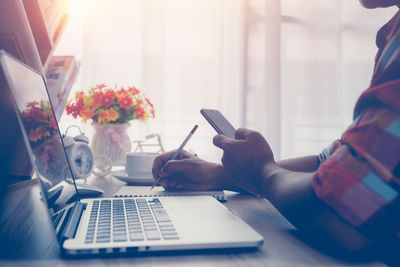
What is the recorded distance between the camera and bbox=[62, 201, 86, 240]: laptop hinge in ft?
1.28

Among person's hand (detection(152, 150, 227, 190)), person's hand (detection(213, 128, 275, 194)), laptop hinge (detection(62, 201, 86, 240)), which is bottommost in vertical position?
person's hand (detection(152, 150, 227, 190))

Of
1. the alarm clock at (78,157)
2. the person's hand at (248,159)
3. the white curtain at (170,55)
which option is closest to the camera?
the person's hand at (248,159)

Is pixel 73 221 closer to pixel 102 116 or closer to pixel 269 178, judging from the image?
pixel 269 178

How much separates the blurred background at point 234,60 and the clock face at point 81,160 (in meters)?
0.90

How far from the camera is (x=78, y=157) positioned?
95cm

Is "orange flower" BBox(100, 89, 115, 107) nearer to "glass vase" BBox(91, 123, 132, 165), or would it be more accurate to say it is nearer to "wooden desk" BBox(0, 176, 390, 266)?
"glass vase" BBox(91, 123, 132, 165)

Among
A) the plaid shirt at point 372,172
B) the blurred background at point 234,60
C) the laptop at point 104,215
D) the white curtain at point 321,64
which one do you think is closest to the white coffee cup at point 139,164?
the laptop at point 104,215

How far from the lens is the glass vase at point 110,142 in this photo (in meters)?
1.17

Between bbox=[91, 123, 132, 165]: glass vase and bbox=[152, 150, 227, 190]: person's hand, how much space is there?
381 mm

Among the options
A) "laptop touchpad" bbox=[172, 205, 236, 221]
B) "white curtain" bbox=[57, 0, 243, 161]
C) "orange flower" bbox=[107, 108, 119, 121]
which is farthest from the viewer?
"white curtain" bbox=[57, 0, 243, 161]

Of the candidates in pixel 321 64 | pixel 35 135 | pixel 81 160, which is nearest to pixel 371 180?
pixel 35 135

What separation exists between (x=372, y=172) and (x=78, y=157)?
779mm

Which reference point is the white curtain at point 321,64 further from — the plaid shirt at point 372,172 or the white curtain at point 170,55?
the plaid shirt at point 372,172

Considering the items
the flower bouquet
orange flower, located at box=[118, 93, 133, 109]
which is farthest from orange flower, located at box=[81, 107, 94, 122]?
orange flower, located at box=[118, 93, 133, 109]
